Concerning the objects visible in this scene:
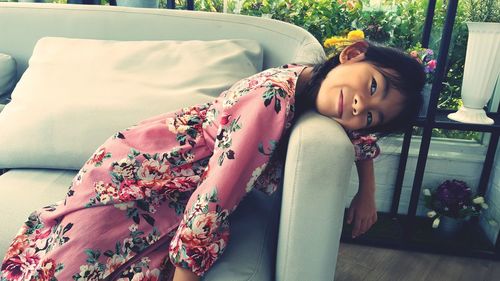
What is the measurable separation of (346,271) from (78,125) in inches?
43.8

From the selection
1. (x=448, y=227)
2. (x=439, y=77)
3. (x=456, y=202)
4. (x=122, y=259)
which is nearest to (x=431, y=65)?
(x=439, y=77)

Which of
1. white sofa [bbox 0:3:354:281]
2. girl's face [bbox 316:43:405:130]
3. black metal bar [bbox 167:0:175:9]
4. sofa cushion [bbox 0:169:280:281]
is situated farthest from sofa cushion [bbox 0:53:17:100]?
girl's face [bbox 316:43:405:130]

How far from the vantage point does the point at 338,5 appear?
5.90 ft

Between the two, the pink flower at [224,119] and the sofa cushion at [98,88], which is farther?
the sofa cushion at [98,88]

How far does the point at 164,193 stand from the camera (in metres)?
0.83

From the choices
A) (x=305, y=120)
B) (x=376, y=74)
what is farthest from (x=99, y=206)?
(x=376, y=74)

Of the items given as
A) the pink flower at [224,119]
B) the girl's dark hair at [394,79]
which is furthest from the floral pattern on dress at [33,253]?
the girl's dark hair at [394,79]

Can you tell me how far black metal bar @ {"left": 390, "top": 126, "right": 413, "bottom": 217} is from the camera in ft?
5.52

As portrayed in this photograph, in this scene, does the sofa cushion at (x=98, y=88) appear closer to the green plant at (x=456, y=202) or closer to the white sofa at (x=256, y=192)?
the white sofa at (x=256, y=192)

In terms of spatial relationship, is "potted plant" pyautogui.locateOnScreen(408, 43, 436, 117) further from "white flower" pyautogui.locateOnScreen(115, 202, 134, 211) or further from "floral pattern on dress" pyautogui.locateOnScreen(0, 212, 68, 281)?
"floral pattern on dress" pyautogui.locateOnScreen(0, 212, 68, 281)

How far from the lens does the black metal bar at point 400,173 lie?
5.52ft

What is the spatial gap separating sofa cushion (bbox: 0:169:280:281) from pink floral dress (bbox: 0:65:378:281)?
0.05 m

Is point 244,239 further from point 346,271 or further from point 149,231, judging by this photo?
point 346,271

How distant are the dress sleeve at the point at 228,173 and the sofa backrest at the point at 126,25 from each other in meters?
0.60
